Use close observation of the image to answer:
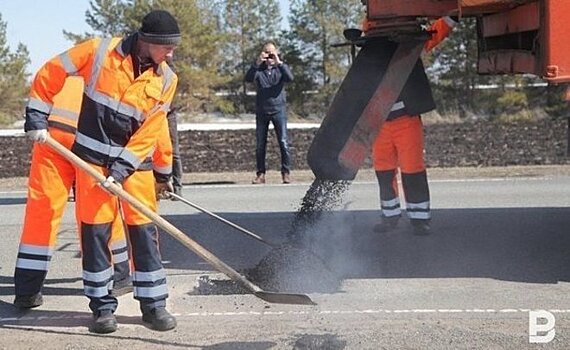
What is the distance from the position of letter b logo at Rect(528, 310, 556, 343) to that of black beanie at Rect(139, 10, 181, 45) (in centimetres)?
251

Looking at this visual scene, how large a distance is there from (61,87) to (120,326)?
1.41 meters

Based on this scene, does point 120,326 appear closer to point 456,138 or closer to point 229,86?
point 456,138

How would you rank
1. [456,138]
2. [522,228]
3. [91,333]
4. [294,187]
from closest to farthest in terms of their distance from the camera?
[91,333]
[522,228]
[294,187]
[456,138]

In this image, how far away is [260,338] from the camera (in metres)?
4.62

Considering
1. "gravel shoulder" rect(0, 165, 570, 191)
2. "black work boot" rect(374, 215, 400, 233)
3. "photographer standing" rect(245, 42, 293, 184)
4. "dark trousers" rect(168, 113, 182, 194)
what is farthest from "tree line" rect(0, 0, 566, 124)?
"black work boot" rect(374, 215, 400, 233)

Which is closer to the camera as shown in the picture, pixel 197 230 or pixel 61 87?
pixel 61 87

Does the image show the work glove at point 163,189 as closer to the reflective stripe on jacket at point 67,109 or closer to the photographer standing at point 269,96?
the reflective stripe on jacket at point 67,109

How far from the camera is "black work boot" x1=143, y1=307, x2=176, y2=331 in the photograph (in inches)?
190

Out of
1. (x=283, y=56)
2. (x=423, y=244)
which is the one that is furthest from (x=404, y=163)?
(x=283, y=56)

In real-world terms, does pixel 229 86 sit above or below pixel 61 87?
below

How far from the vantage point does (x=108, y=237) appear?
491 cm

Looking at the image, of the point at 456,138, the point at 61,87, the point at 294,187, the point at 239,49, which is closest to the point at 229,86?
the point at 239,49

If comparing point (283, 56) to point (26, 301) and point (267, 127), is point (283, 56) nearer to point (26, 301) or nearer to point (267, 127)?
point (267, 127)

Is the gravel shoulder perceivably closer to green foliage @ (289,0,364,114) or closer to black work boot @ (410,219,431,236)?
black work boot @ (410,219,431,236)
